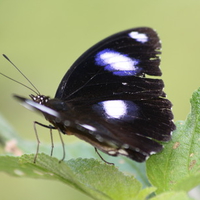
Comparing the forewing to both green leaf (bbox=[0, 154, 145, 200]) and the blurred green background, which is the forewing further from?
the blurred green background

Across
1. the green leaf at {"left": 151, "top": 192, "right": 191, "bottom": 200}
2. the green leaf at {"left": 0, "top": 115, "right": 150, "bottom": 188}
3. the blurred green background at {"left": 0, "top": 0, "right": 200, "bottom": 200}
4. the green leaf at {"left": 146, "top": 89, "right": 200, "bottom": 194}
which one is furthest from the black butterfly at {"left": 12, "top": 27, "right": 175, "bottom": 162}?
the blurred green background at {"left": 0, "top": 0, "right": 200, "bottom": 200}

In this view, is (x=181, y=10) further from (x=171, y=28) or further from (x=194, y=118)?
(x=194, y=118)

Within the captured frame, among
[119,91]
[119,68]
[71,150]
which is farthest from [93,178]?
[71,150]

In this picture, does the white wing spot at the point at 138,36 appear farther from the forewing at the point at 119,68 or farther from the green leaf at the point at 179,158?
the green leaf at the point at 179,158

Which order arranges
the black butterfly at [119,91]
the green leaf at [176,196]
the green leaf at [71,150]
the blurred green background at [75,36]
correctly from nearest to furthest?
the green leaf at [176,196] < the black butterfly at [119,91] < the green leaf at [71,150] < the blurred green background at [75,36]

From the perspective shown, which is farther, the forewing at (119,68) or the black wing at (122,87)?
the forewing at (119,68)

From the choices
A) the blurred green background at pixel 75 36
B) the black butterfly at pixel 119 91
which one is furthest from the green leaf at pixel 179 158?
the blurred green background at pixel 75 36

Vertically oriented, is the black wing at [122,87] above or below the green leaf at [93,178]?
above

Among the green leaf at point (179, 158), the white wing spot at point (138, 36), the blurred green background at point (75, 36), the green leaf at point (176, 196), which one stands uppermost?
the blurred green background at point (75, 36)
